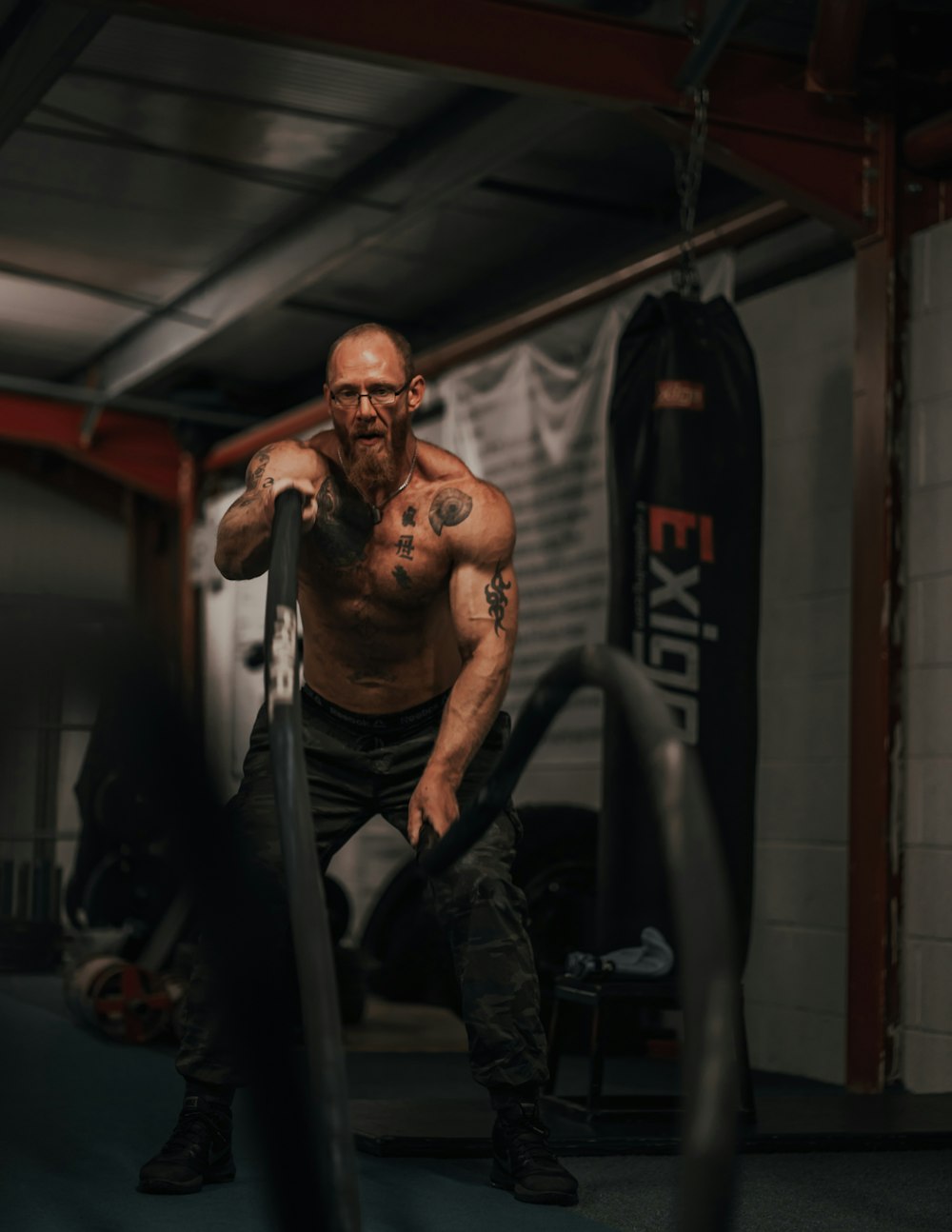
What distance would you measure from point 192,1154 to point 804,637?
2602 millimetres

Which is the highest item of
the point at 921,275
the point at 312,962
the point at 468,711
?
the point at 921,275

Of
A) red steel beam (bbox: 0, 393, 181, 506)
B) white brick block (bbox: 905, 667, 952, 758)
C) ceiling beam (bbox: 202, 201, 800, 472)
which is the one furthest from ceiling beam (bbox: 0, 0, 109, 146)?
red steel beam (bbox: 0, 393, 181, 506)

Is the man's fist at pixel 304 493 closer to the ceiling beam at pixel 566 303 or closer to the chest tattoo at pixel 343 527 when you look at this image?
the chest tattoo at pixel 343 527

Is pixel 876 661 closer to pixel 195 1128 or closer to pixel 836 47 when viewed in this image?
pixel 836 47

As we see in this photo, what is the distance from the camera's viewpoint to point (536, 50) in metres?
3.93

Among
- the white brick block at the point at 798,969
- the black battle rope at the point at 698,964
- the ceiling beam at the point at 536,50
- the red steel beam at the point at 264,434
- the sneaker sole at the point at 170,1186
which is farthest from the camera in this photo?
the red steel beam at the point at 264,434

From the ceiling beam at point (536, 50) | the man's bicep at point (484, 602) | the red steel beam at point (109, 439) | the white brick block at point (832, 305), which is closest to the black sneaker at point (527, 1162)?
the man's bicep at point (484, 602)

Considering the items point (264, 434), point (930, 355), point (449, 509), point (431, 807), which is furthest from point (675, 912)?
point (264, 434)

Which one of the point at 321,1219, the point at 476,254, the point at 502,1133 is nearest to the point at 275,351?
the point at 476,254

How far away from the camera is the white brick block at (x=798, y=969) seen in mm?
4520

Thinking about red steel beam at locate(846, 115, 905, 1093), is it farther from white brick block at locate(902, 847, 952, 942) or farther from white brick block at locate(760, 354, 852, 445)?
white brick block at locate(760, 354, 852, 445)

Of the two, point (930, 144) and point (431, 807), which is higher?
point (930, 144)

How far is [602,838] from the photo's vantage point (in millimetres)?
4090

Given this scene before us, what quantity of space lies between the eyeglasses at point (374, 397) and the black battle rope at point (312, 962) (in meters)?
0.89
